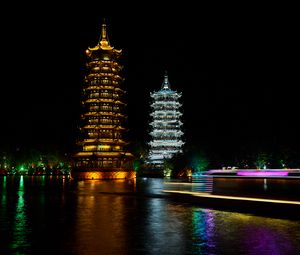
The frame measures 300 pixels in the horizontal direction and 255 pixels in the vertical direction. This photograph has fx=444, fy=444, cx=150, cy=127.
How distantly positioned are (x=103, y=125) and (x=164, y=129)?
2850cm

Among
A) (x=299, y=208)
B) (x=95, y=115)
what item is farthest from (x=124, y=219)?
(x=95, y=115)

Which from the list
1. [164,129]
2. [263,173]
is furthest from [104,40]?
[263,173]

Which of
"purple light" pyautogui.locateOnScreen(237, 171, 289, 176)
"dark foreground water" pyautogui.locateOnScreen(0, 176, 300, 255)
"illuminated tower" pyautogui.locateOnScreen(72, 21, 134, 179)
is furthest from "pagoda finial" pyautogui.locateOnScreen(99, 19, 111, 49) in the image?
"dark foreground water" pyautogui.locateOnScreen(0, 176, 300, 255)

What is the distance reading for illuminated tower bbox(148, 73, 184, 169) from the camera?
3757 inches

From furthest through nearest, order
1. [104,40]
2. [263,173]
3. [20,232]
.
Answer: [104,40], [263,173], [20,232]

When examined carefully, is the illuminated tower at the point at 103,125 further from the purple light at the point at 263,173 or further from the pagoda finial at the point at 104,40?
the purple light at the point at 263,173

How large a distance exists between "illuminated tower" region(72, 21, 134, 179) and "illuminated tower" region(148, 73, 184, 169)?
76.6 feet

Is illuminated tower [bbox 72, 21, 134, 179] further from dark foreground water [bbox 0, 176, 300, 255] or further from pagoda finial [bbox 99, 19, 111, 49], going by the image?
dark foreground water [bbox 0, 176, 300, 255]

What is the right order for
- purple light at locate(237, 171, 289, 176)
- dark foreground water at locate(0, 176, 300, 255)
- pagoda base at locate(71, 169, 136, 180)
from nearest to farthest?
dark foreground water at locate(0, 176, 300, 255), purple light at locate(237, 171, 289, 176), pagoda base at locate(71, 169, 136, 180)

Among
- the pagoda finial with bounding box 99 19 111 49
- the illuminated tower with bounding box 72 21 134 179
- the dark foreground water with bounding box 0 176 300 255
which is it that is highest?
the pagoda finial with bounding box 99 19 111 49

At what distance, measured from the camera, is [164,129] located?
316ft

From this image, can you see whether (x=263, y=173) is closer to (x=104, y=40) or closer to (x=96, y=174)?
(x=96, y=174)

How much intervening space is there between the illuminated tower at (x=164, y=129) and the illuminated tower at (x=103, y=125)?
920 inches

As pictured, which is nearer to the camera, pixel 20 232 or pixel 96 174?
pixel 20 232
